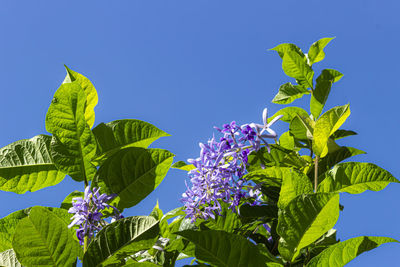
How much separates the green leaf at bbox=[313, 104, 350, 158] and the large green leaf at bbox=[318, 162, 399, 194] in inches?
8.4

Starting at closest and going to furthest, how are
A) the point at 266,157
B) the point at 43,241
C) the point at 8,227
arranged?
the point at 43,241 < the point at 8,227 < the point at 266,157

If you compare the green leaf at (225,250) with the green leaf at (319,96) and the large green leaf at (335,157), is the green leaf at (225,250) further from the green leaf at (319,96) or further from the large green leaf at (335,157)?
the green leaf at (319,96)

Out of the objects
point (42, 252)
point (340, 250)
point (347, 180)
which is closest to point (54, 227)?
point (42, 252)

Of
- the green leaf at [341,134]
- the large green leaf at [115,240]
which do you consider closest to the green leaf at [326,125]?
the green leaf at [341,134]

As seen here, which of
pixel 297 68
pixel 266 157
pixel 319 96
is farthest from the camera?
pixel 297 68

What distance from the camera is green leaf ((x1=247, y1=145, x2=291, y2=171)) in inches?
78.8

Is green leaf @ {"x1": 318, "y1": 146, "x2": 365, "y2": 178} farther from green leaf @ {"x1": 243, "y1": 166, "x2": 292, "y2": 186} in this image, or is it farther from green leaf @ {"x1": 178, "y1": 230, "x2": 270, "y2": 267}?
green leaf @ {"x1": 178, "y1": 230, "x2": 270, "y2": 267}

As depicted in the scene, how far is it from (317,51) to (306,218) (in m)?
1.51

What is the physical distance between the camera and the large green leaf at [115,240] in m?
1.36

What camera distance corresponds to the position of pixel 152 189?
1674 mm

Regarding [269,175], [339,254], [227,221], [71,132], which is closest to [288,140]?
[269,175]

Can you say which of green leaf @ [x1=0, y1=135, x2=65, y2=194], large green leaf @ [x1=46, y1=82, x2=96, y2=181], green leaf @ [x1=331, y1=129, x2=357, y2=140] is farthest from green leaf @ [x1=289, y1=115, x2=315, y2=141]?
green leaf @ [x1=0, y1=135, x2=65, y2=194]

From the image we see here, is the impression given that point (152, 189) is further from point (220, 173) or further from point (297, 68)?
point (297, 68)

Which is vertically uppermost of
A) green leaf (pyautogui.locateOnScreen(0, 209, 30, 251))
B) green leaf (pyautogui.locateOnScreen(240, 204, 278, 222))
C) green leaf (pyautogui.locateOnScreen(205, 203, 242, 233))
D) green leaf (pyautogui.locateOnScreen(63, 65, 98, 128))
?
green leaf (pyautogui.locateOnScreen(63, 65, 98, 128))
